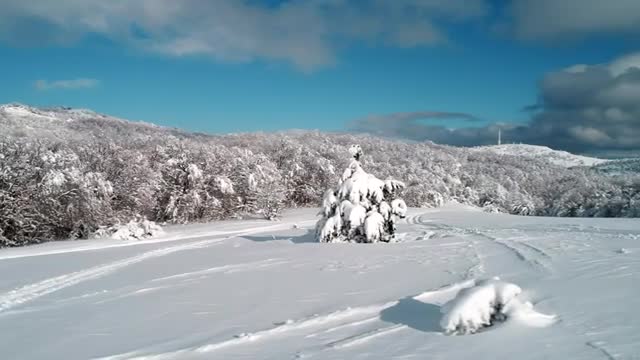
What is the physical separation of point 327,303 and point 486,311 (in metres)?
3.58

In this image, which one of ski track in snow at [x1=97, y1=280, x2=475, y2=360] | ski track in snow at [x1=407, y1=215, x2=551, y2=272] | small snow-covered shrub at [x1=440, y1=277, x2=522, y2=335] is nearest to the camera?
small snow-covered shrub at [x1=440, y1=277, x2=522, y2=335]

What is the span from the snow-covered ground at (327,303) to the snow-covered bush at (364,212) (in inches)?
42.3

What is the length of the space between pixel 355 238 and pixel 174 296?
32.2 ft

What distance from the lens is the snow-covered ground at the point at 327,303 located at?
21.1ft

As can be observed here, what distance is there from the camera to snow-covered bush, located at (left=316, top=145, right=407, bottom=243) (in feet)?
65.3

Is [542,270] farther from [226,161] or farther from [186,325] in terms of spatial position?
[226,161]

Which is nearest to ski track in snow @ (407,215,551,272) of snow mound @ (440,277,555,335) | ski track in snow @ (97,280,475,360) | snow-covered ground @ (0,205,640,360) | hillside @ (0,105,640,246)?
snow-covered ground @ (0,205,640,360)

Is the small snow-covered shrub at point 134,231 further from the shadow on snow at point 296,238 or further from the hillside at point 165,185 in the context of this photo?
the shadow on snow at point 296,238

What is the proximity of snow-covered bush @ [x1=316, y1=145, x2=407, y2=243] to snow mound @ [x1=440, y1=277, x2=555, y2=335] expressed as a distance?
1282 cm

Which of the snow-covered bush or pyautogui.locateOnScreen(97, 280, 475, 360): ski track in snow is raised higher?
the snow-covered bush

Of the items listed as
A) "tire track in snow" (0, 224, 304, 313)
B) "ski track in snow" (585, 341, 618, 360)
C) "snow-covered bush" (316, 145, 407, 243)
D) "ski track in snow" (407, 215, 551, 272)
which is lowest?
"tire track in snow" (0, 224, 304, 313)

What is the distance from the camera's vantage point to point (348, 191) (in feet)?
66.9

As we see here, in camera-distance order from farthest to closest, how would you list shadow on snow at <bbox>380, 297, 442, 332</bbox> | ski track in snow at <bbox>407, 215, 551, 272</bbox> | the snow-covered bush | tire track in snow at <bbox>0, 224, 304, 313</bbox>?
the snow-covered bush, tire track in snow at <bbox>0, 224, 304, 313</bbox>, ski track in snow at <bbox>407, 215, 551, 272</bbox>, shadow on snow at <bbox>380, 297, 442, 332</bbox>

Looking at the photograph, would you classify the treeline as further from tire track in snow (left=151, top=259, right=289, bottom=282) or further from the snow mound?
the snow mound
